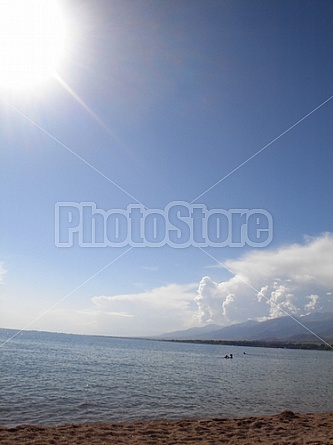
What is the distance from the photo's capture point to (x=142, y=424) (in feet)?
41.7

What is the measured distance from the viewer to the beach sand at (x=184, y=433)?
10117mm

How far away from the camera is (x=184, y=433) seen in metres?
11.3

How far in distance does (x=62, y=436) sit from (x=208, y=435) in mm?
4230

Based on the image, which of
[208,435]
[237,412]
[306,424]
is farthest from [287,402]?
[208,435]

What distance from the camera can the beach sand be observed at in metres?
10.1

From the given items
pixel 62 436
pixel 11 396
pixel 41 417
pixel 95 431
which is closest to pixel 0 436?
pixel 62 436

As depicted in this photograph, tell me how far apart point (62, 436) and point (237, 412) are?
8985 mm

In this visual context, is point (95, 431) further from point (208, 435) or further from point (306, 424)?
point (306, 424)

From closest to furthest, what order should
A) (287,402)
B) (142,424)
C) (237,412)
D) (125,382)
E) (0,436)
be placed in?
(0,436), (142,424), (237,412), (287,402), (125,382)

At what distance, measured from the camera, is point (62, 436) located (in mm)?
10539

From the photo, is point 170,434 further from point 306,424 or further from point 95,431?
point 306,424

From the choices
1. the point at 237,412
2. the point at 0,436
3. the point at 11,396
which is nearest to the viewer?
the point at 0,436

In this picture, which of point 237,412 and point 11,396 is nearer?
point 237,412

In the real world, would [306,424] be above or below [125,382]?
above
